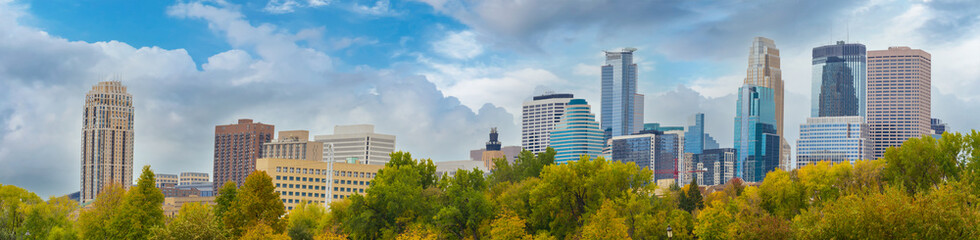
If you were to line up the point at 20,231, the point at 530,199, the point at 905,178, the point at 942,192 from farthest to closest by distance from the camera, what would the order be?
the point at 20,231 < the point at 530,199 < the point at 905,178 < the point at 942,192

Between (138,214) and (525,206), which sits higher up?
(525,206)

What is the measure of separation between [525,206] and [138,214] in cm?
3871

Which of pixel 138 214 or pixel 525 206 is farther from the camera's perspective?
pixel 525 206

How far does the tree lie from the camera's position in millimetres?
97812

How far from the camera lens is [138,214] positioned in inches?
3856

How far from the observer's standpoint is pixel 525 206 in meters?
105

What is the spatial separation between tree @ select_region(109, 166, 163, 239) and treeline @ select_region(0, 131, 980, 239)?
10 cm

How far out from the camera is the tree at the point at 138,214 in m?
97.8

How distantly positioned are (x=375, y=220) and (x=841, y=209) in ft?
176

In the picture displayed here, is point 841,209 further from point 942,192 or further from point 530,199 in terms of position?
point 530,199

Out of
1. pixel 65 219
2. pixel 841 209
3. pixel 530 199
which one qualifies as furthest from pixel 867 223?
pixel 65 219

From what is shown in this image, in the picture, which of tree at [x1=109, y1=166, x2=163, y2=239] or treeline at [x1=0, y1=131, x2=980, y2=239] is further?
tree at [x1=109, y1=166, x2=163, y2=239]

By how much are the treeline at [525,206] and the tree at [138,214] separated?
10 centimetres

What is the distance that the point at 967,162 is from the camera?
309ft
